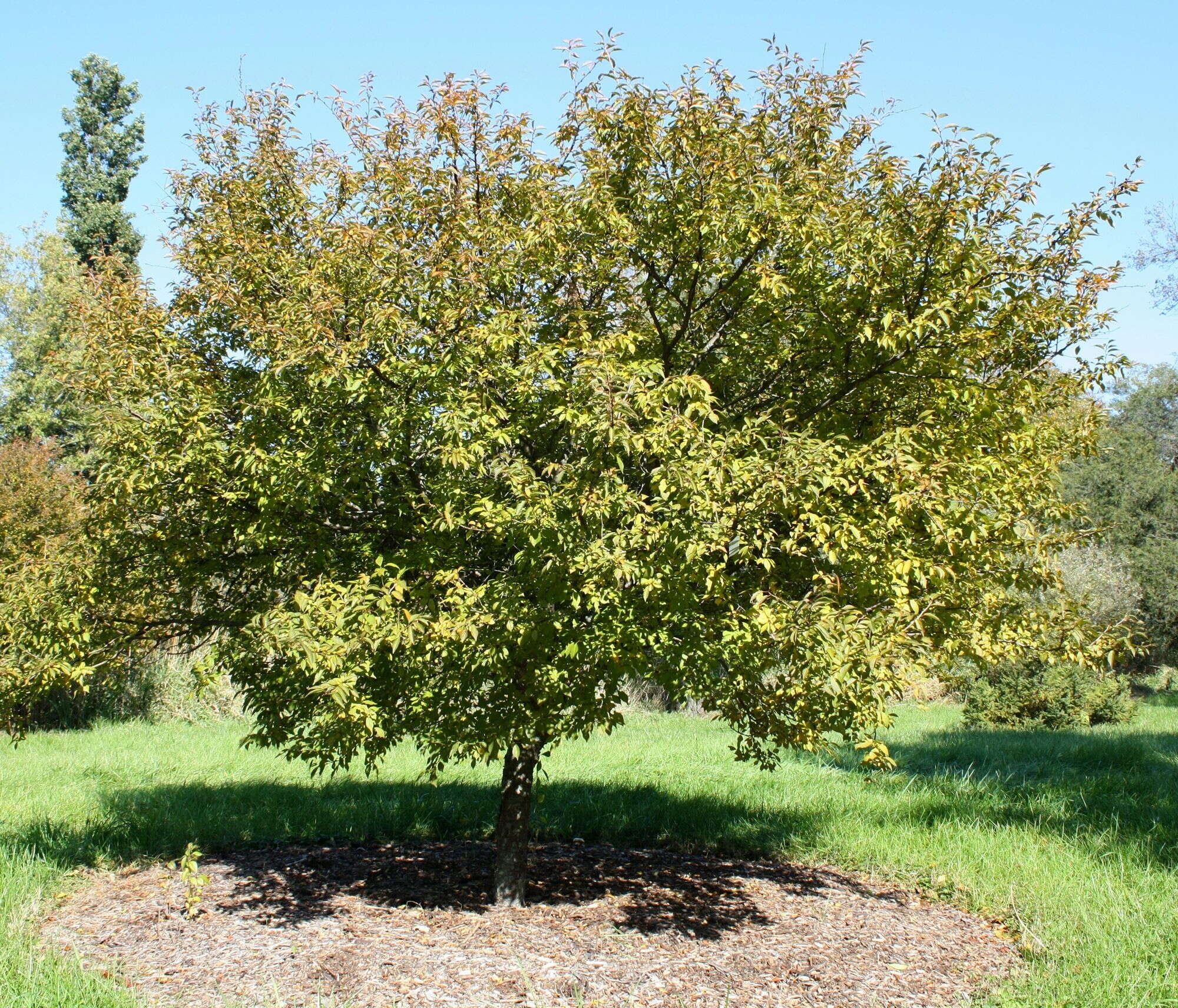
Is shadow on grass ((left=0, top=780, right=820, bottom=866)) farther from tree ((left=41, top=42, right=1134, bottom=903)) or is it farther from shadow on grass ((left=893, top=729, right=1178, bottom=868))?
tree ((left=41, top=42, right=1134, bottom=903))

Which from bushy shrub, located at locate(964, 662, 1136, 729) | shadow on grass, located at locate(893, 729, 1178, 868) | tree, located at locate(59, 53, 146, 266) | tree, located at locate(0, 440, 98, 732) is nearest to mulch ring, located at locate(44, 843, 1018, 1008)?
tree, located at locate(0, 440, 98, 732)

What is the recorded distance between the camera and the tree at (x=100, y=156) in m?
27.4

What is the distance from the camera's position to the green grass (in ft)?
17.7

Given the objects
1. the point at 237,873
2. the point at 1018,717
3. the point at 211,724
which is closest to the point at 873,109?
the point at 237,873

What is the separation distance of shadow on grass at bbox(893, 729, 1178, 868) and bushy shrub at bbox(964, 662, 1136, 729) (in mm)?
2535

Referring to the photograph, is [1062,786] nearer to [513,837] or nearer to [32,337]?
[513,837]

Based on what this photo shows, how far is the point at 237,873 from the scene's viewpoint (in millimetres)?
7234

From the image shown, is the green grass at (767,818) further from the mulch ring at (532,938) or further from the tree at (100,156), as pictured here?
the tree at (100,156)

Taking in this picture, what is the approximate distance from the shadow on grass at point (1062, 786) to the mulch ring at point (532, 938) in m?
1.78

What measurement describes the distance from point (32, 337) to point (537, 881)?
3501 centimetres

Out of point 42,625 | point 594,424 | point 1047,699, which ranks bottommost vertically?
point 1047,699

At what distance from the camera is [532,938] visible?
580 cm

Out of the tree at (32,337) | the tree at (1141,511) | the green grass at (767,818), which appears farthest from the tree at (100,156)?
the tree at (1141,511)

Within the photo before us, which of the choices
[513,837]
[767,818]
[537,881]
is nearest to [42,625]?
[513,837]
